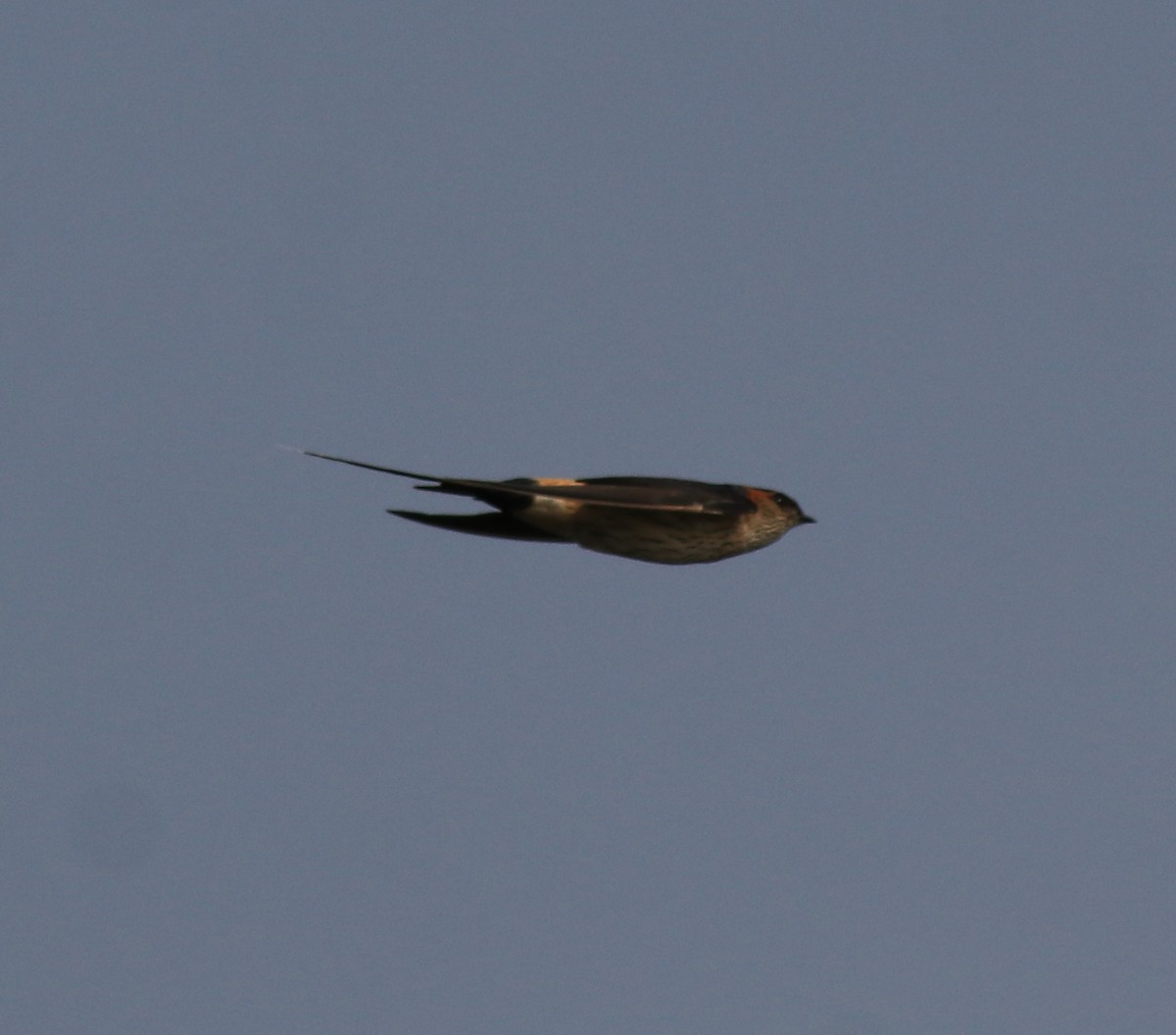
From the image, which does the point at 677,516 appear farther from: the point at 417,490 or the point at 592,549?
the point at 417,490

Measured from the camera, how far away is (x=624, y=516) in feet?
49.1

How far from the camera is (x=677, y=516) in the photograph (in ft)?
49.5

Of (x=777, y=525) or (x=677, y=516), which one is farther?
(x=777, y=525)

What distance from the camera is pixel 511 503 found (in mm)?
15070

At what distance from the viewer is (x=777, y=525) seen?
1616cm

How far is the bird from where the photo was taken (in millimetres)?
14820

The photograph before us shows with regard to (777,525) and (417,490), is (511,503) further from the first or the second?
(777,525)

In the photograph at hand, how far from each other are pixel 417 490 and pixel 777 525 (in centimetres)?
315

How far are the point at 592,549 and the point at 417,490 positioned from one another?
1.54 metres

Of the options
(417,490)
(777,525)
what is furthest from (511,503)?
(777,525)

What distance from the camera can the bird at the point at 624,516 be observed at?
14820mm

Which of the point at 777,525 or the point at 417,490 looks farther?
the point at 777,525

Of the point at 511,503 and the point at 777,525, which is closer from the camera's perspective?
the point at 511,503

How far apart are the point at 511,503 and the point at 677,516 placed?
4.28 feet
